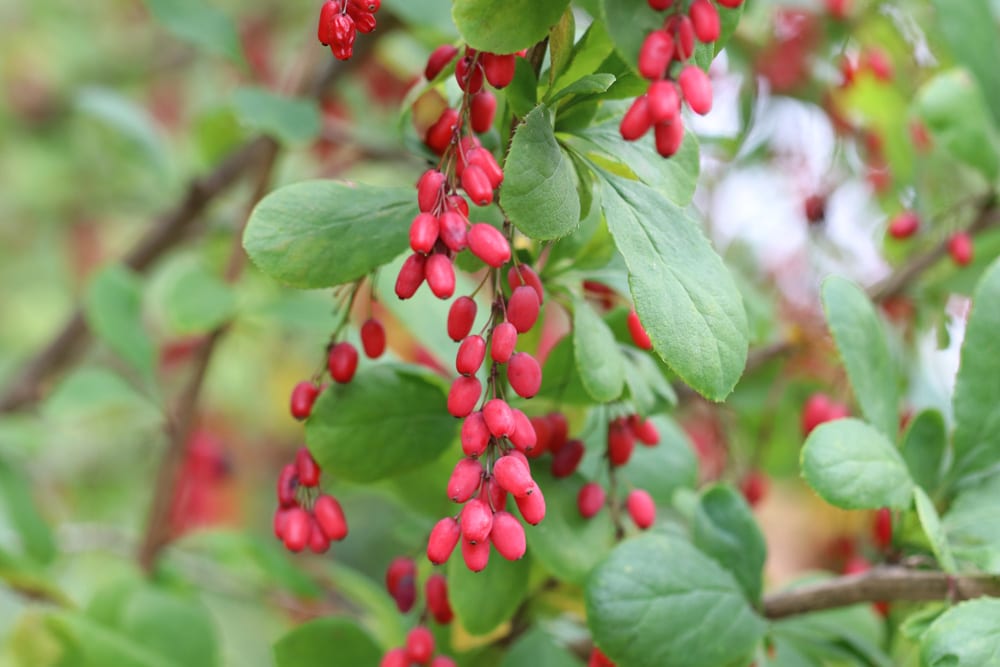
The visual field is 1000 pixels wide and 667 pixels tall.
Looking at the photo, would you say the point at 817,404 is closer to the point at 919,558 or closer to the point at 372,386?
the point at 919,558

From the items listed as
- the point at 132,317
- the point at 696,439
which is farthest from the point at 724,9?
the point at 696,439

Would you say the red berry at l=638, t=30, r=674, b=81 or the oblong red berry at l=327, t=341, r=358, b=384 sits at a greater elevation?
the red berry at l=638, t=30, r=674, b=81

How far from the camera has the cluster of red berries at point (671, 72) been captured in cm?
49

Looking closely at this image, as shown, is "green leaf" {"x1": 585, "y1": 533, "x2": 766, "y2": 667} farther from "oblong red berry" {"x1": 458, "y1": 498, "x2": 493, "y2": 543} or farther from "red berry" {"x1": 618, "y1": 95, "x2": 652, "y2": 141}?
"red berry" {"x1": 618, "y1": 95, "x2": 652, "y2": 141}

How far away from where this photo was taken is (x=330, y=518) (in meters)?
0.72

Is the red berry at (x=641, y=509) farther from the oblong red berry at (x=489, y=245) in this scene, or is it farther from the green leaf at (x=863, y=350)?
the oblong red berry at (x=489, y=245)

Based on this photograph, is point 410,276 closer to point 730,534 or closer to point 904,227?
point 730,534

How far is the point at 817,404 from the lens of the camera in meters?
1.04

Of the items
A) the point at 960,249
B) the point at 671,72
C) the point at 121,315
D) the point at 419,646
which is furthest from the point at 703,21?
the point at 121,315

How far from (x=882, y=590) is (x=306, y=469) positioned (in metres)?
0.42

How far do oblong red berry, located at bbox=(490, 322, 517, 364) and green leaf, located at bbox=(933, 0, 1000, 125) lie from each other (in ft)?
2.39

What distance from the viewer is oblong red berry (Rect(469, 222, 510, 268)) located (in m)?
0.55

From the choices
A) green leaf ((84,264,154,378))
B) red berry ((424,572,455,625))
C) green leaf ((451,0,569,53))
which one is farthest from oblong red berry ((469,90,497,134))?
green leaf ((84,264,154,378))

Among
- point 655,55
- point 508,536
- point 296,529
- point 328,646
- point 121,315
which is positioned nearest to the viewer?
point 655,55
